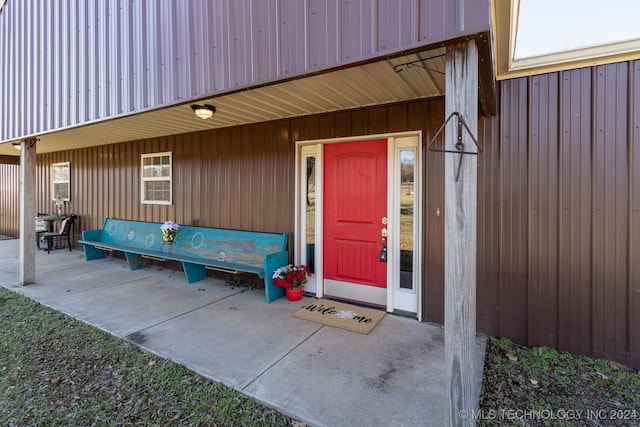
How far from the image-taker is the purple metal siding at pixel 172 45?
1.87 m

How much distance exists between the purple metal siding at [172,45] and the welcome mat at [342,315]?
238 centimetres

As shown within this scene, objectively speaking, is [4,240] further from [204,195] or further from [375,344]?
[375,344]

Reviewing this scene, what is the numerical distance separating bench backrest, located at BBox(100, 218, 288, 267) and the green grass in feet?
6.08

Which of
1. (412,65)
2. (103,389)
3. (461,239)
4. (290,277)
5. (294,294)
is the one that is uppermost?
(412,65)

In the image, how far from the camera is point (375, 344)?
9.37 feet

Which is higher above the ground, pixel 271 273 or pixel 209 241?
pixel 209 241

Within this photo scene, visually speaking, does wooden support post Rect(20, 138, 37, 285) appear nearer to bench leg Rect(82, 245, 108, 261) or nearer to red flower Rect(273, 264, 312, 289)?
bench leg Rect(82, 245, 108, 261)

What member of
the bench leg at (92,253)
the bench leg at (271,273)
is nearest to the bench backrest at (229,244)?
the bench leg at (271,273)

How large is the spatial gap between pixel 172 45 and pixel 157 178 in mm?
3259

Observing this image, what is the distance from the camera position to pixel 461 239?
161cm

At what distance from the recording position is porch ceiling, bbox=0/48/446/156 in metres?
2.46

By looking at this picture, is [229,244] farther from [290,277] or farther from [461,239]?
[461,239]

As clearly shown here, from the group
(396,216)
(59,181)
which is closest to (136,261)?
(59,181)

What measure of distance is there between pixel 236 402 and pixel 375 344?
131 cm
